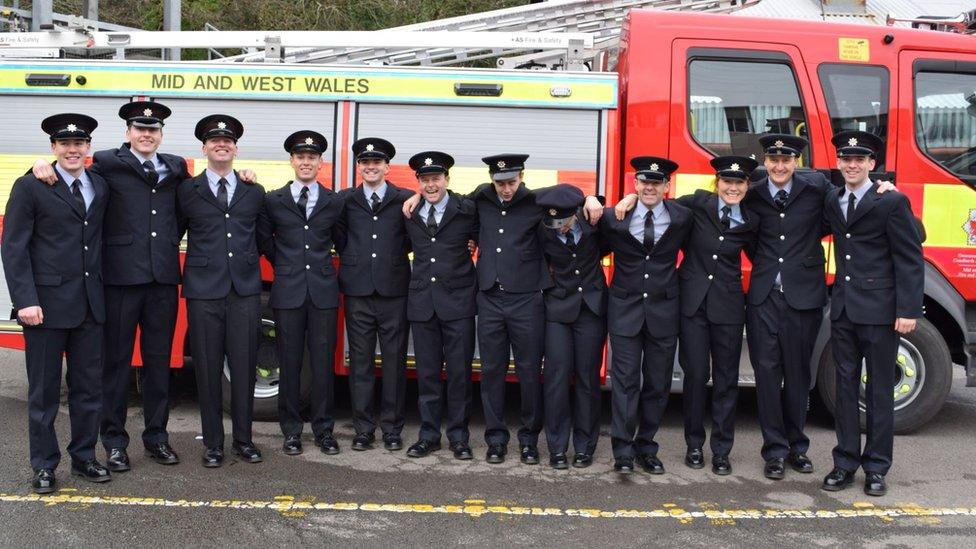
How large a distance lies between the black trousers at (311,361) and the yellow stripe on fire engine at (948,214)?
3619mm

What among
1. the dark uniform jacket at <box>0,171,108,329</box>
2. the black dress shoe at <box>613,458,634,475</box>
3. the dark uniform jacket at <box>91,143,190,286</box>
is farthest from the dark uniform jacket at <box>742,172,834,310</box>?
the dark uniform jacket at <box>0,171,108,329</box>

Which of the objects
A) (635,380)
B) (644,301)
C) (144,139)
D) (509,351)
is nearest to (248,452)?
(509,351)

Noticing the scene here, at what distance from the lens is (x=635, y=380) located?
532cm

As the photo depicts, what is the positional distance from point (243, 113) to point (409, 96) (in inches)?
41.3

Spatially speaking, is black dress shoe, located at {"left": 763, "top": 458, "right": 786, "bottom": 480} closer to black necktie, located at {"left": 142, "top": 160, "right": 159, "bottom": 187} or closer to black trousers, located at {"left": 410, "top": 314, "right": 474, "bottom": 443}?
black trousers, located at {"left": 410, "top": 314, "right": 474, "bottom": 443}

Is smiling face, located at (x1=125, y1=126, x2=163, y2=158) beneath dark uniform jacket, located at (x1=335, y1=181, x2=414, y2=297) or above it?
above

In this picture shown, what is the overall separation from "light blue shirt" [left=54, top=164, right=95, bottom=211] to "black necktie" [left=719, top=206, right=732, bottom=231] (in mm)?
3327

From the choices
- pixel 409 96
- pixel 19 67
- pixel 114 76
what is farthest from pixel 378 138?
pixel 19 67

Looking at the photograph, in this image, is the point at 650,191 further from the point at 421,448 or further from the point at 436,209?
the point at 421,448

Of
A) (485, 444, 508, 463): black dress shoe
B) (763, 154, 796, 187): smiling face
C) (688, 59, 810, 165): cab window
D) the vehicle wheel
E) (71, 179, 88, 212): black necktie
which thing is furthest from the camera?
the vehicle wheel

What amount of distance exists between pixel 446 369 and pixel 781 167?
218 cm

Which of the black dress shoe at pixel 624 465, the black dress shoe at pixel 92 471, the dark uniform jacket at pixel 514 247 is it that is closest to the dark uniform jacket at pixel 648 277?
the dark uniform jacket at pixel 514 247

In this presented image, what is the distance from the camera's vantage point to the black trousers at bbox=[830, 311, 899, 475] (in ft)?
16.5

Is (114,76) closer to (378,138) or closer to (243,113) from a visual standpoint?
(243,113)
